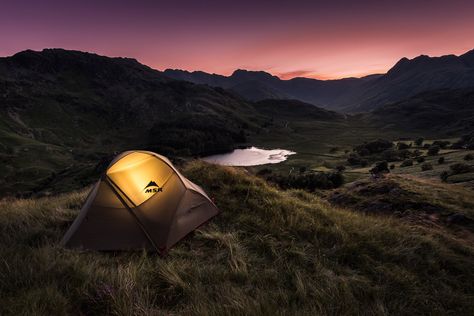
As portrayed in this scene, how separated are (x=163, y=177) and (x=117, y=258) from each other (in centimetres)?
308

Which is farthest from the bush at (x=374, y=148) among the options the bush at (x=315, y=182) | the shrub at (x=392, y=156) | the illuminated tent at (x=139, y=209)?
the illuminated tent at (x=139, y=209)

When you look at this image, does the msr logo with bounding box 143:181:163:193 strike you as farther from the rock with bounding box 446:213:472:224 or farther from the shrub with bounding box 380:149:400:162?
the shrub with bounding box 380:149:400:162

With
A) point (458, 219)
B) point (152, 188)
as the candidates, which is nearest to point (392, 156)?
point (458, 219)

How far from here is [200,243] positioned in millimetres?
8203

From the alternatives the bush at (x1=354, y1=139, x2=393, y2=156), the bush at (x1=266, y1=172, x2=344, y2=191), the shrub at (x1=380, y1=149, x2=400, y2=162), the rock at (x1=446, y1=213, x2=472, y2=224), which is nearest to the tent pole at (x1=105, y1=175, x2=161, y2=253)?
the rock at (x1=446, y1=213, x2=472, y2=224)

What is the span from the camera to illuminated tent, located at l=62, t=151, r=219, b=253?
7.97m

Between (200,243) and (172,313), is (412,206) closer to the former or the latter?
(200,243)

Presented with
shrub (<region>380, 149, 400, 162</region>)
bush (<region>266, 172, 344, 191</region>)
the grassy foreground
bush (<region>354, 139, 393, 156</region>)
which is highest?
the grassy foreground

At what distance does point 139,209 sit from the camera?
8.48 meters

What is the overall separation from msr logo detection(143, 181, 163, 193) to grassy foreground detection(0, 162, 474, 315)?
184 cm

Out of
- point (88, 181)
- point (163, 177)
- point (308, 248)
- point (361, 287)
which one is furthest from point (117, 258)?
point (88, 181)

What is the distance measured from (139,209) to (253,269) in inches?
154

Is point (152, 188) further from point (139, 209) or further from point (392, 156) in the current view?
point (392, 156)

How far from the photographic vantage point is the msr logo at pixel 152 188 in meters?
8.98
